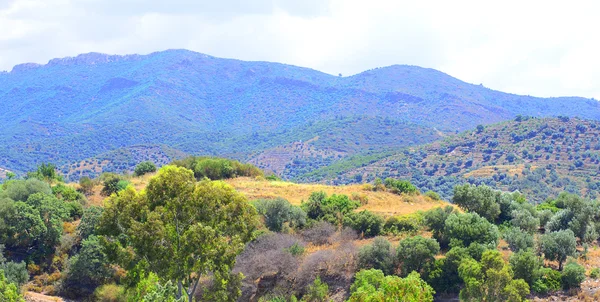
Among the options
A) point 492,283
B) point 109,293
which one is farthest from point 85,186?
point 492,283

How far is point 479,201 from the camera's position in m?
28.1

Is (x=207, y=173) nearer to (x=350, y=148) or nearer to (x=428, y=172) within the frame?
(x=428, y=172)

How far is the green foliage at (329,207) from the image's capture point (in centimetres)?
2973

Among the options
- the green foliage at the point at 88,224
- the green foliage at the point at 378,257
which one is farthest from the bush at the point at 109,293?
the green foliage at the point at 378,257

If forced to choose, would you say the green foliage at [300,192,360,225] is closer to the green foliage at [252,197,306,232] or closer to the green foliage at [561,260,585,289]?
the green foliage at [252,197,306,232]

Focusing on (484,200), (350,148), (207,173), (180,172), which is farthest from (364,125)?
(180,172)

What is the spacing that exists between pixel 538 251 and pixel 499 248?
1.73m

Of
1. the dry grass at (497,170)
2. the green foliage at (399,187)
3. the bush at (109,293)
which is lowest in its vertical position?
the dry grass at (497,170)

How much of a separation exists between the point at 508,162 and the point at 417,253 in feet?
225

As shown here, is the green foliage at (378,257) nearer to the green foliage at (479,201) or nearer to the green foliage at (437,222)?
the green foliage at (437,222)

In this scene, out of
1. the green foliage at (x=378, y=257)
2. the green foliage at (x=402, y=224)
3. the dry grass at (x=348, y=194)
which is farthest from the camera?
the dry grass at (x=348, y=194)

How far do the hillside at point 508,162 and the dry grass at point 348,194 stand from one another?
36.6m

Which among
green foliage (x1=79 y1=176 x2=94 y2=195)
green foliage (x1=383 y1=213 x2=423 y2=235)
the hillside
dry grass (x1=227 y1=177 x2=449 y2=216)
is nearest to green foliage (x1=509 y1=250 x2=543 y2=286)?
green foliage (x1=383 y1=213 x2=423 y2=235)

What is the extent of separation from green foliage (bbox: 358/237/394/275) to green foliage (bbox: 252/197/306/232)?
638 cm
